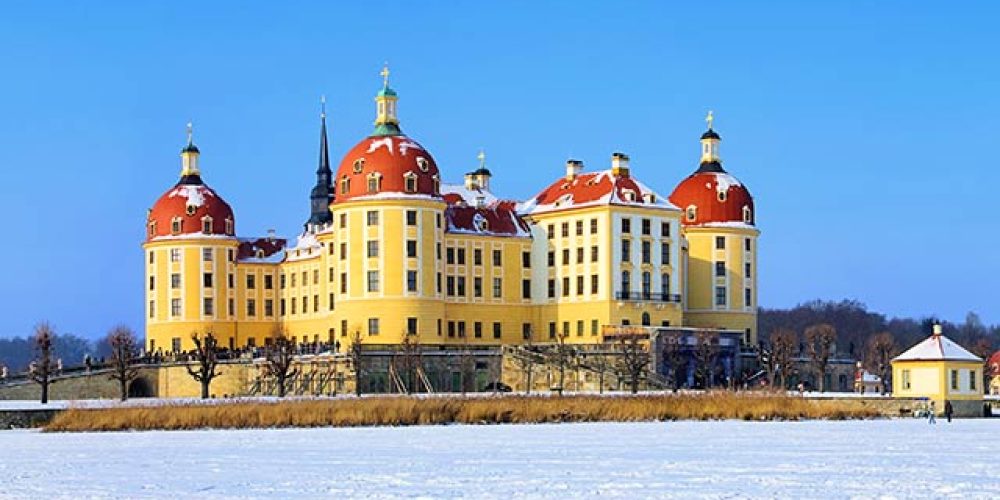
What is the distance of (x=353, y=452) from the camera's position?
3619cm

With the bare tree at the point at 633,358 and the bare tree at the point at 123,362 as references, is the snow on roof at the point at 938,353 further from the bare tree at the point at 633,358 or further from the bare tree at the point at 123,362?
the bare tree at the point at 123,362

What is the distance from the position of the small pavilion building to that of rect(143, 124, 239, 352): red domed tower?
42861 mm

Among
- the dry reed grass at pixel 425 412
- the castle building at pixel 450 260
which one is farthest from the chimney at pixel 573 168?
the dry reed grass at pixel 425 412

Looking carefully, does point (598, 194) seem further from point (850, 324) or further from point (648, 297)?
point (850, 324)

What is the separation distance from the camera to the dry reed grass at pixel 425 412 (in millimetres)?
49062

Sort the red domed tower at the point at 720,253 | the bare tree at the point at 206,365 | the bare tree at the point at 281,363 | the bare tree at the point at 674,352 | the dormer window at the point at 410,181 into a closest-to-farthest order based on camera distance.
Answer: the bare tree at the point at 206,365 → the bare tree at the point at 281,363 → the bare tree at the point at 674,352 → the dormer window at the point at 410,181 → the red domed tower at the point at 720,253

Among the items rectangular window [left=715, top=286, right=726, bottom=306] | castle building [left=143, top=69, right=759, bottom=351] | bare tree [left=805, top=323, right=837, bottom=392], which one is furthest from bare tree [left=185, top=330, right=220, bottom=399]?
bare tree [left=805, top=323, right=837, bottom=392]

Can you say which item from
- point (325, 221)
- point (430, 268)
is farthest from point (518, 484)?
point (325, 221)

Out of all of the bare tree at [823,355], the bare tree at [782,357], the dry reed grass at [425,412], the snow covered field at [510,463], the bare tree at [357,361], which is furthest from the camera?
the bare tree at [823,355]

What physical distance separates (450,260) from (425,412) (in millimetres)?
35774

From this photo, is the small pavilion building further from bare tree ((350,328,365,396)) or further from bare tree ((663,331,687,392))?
bare tree ((350,328,365,396))

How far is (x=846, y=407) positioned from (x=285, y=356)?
2739 centimetres

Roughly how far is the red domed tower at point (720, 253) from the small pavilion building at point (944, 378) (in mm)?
28186

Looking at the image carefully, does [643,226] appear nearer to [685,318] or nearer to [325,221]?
[685,318]
